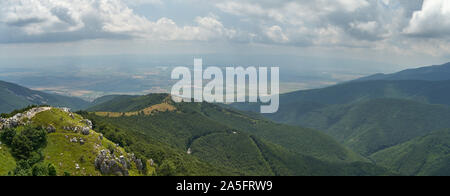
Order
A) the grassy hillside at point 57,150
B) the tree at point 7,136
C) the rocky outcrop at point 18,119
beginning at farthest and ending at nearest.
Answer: the rocky outcrop at point 18,119 < the tree at point 7,136 < the grassy hillside at point 57,150

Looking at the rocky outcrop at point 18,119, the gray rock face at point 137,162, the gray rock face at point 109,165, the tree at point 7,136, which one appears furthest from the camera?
the gray rock face at point 137,162

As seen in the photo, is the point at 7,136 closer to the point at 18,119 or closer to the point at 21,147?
the point at 21,147

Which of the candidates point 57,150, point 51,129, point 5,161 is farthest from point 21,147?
point 51,129

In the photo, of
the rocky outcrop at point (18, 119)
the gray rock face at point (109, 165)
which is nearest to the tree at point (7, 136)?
the rocky outcrop at point (18, 119)

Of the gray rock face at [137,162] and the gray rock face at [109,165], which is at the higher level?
the gray rock face at [109,165]

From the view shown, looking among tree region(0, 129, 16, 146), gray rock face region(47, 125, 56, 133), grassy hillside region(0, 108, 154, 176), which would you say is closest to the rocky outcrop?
grassy hillside region(0, 108, 154, 176)

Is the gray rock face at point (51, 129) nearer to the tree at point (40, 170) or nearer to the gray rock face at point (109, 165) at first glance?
the gray rock face at point (109, 165)

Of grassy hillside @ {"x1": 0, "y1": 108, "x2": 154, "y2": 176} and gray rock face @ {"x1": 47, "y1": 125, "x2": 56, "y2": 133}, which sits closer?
grassy hillside @ {"x1": 0, "y1": 108, "x2": 154, "y2": 176}

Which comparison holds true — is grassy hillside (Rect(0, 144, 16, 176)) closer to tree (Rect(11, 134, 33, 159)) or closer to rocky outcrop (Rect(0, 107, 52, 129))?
tree (Rect(11, 134, 33, 159))
